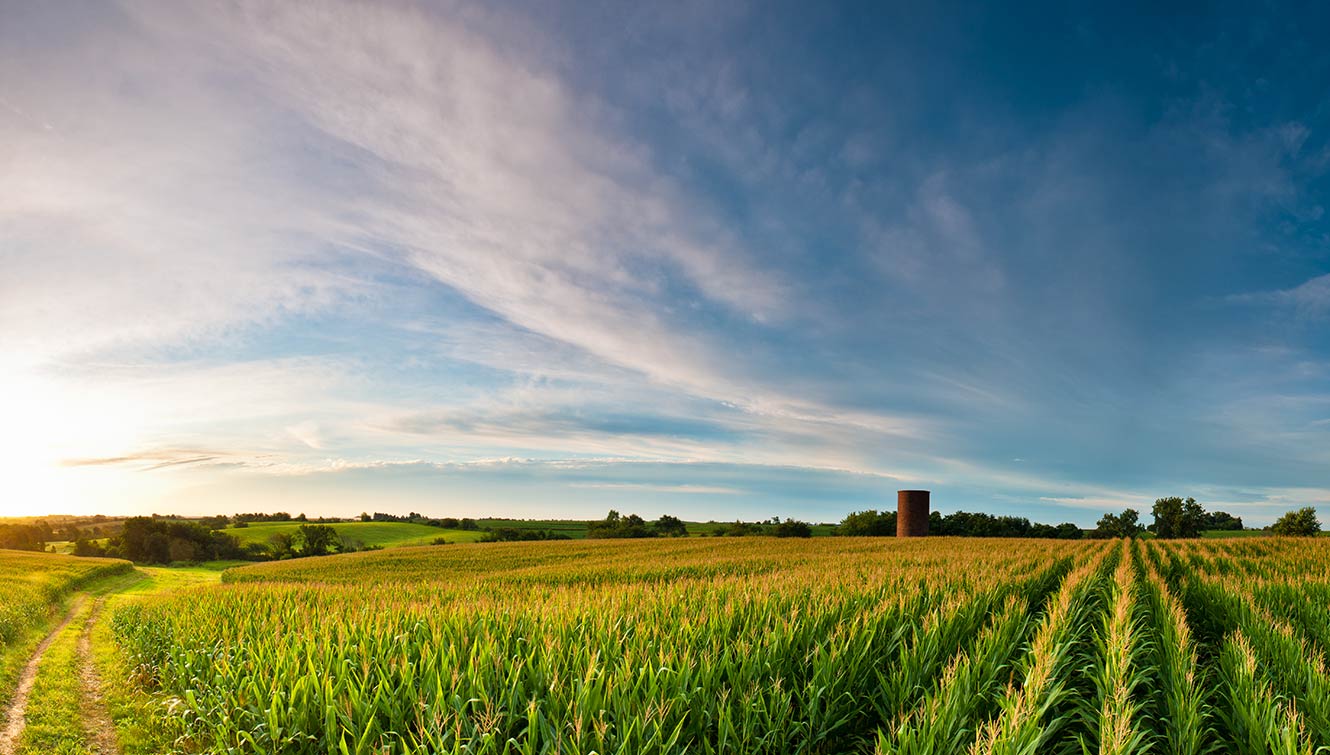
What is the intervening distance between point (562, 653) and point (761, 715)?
6.63 feet

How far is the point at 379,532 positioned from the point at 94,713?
339 feet

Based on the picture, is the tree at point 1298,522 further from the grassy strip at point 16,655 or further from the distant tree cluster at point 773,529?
the grassy strip at point 16,655

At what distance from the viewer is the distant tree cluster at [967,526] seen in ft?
293

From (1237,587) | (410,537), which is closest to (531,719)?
(1237,587)

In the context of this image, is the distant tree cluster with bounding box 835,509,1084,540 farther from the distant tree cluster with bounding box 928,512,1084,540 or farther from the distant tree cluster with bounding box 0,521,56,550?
the distant tree cluster with bounding box 0,521,56,550

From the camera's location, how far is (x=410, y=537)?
102875mm

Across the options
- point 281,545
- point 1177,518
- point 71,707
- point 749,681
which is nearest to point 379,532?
point 281,545

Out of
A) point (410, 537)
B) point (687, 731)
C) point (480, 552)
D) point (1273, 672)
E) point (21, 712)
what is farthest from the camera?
point (410, 537)

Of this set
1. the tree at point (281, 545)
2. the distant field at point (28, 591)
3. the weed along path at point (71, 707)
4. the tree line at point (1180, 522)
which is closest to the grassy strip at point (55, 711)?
the weed along path at point (71, 707)

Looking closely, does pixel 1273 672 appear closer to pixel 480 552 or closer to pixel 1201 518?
pixel 480 552

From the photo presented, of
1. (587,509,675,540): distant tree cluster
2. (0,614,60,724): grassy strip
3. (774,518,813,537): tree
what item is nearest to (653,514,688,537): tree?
(587,509,675,540): distant tree cluster

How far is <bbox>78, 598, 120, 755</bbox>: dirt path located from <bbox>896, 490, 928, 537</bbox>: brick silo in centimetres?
6851

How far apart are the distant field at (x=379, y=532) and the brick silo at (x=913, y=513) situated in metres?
61.2

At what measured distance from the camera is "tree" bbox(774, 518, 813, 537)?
8525cm
